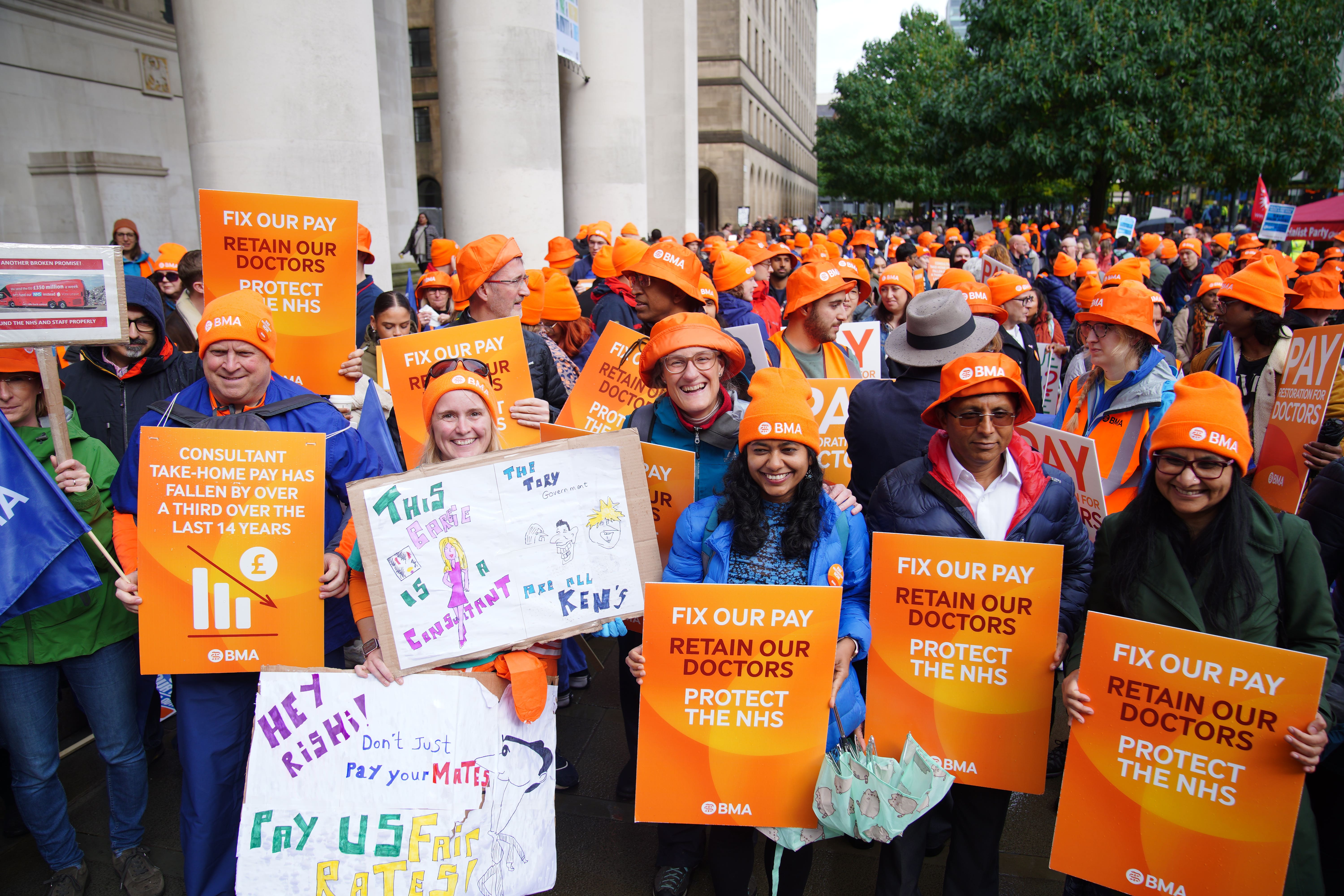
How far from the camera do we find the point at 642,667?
2.89m

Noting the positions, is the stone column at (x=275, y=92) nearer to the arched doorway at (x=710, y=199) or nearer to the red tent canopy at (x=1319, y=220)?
the red tent canopy at (x=1319, y=220)

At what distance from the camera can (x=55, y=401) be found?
3.19m

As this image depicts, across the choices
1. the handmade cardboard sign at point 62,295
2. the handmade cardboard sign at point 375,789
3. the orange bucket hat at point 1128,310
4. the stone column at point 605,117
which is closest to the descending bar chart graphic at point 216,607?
the handmade cardboard sign at point 375,789

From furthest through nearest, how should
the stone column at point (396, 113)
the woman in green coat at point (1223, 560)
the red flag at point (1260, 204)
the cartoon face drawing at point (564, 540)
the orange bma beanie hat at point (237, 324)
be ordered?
the red flag at point (1260, 204) → the stone column at point (396, 113) → the orange bma beanie hat at point (237, 324) → the cartoon face drawing at point (564, 540) → the woman in green coat at point (1223, 560)

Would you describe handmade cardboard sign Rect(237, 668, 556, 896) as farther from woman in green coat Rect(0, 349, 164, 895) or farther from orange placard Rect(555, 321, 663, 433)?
orange placard Rect(555, 321, 663, 433)

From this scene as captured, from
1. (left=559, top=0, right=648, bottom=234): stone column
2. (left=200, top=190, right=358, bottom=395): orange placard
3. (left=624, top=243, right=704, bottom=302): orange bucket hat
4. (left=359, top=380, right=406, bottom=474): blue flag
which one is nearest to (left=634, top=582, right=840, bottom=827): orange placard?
(left=359, top=380, right=406, bottom=474): blue flag

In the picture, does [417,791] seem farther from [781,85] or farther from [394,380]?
[781,85]

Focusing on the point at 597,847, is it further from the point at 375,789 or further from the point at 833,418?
the point at 833,418

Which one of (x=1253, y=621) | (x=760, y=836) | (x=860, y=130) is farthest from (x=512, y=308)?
(x=860, y=130)

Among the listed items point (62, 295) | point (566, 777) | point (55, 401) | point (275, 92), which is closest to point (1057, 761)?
point (566, 777)

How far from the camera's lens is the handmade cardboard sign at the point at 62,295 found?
10.1 feet

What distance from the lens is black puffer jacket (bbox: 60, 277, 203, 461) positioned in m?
4.30

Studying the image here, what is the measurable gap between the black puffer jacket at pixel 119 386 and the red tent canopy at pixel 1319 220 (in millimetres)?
19922

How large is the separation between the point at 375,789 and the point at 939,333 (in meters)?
2.88
